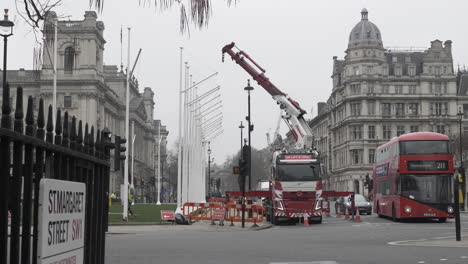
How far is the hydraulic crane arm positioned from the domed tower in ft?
282

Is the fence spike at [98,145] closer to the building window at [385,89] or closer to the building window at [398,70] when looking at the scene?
the building window at [385,89]

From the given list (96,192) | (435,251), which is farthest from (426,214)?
(96,192)

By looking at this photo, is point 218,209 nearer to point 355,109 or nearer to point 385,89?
point 385,89

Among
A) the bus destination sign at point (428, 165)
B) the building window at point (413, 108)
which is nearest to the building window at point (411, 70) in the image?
the building window at point (413, 108)

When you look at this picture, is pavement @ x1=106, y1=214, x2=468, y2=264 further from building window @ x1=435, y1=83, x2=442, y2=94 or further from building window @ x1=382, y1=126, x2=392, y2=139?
building window @ x1=382, y1=126, x2=392, y2=139

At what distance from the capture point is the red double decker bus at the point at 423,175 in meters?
33.8

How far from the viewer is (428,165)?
33.9 m

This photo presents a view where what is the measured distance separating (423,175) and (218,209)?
34.4ft

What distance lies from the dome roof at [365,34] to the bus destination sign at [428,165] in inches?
3500

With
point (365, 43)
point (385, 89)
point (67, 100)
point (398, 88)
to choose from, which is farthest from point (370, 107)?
point (67, 100)

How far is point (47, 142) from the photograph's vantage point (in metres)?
4.37

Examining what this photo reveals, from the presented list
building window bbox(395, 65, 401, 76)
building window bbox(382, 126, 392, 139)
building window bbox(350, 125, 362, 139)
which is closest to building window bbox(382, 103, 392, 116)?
building window bbox(382, 126, 392, 139)

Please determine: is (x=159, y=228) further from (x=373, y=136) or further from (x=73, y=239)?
(x=373, y=136)

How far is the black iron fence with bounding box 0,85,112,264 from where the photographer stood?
3650mm
